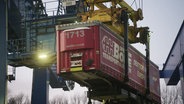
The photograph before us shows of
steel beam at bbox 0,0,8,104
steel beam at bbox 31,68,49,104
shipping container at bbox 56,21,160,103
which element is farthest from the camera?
steel beam at bbox 31,68,49,104

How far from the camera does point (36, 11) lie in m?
31.3

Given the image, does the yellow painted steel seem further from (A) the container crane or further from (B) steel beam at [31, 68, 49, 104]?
(B) steel beam at [31, 68, 49, 104]

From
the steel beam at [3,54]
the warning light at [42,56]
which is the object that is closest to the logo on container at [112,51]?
the steel beam at [3,54]

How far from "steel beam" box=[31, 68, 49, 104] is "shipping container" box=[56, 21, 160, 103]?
16.8m

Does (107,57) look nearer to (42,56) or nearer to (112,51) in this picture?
(112,51)

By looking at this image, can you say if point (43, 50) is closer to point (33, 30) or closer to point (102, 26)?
point (33, 30)

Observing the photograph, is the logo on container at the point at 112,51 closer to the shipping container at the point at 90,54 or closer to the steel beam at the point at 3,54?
the shipping container at the point at 90,54

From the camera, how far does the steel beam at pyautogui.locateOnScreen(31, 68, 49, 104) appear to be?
32.1m

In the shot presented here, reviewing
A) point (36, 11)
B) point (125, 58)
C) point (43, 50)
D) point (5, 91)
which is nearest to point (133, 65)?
point (125, 58)

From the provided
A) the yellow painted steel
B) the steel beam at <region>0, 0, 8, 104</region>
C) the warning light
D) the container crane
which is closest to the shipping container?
the container crane

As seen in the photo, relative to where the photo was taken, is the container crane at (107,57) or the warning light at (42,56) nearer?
the container crane at (107,57)

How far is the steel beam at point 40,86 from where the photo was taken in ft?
105

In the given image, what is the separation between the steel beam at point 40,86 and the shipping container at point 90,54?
16846mm

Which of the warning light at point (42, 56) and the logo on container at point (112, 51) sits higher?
the logo on container at point (112, 51)
